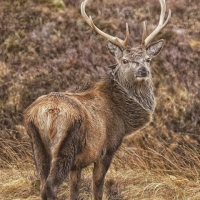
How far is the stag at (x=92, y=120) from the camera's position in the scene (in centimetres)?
562

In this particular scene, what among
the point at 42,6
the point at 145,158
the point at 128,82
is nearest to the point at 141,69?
the point at 128,82

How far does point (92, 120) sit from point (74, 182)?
101 cm

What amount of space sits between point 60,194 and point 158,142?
317 cm

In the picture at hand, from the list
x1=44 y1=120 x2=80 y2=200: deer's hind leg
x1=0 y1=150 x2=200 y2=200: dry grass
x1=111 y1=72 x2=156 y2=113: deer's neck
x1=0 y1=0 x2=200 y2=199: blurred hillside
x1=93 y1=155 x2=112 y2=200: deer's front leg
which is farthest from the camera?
x1=0 y1=0 x2=200 y2=199: blurred hillside

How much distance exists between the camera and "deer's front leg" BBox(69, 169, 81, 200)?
6681 millimetres

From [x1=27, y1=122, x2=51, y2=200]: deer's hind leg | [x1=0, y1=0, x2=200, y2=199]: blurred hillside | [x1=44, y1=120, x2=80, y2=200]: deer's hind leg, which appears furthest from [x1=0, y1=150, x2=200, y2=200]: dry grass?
[x1=44, y1=120, x2=80, y2=200]: deer's hind leg

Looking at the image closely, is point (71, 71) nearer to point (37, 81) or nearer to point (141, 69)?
point (37, 81)

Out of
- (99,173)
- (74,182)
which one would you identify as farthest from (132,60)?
(74,182)

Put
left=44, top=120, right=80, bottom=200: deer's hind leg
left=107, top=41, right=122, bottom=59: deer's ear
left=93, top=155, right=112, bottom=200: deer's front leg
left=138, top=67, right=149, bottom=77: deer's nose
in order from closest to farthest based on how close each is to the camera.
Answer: left=44, top=120, right=80, bottom=200: deer's hind leg → left=93, top=155, right=112, bottom=200: deer's front leg → left=138, top=67, right=149, bottom=77: deer's nose → left=107, top=41, right=122, bottom=59: deer's ear

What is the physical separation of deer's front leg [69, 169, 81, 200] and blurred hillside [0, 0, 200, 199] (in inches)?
74.2

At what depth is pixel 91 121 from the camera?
610 cm

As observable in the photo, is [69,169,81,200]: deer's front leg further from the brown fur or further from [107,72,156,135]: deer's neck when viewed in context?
[107,72,156,135]: deer's neck

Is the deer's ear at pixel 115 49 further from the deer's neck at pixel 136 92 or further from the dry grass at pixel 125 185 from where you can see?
the dry grass at pixel 125 185

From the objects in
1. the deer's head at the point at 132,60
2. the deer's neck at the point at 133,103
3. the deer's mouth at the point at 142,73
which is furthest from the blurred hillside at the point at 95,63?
the deer's mouth at the point at 142,73
